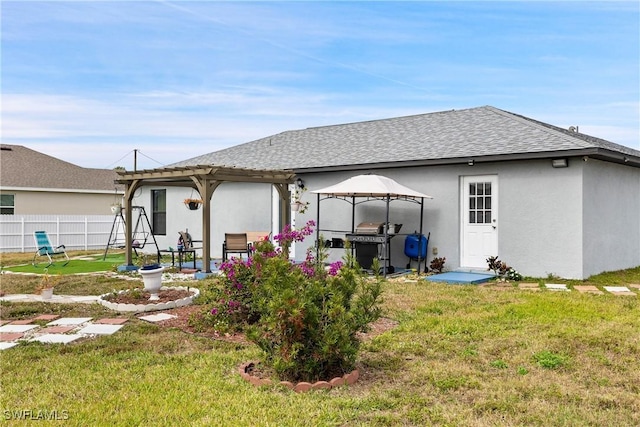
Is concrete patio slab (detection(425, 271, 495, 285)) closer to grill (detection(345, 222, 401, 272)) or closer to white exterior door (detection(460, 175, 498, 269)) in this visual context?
white exterior door (detection(460, 175, 498, 269))

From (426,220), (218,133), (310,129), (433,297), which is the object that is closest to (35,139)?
(218,133)

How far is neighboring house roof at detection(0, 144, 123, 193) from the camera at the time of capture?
70.9 ft

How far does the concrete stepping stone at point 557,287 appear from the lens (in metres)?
8.65

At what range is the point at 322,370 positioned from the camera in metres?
4.04

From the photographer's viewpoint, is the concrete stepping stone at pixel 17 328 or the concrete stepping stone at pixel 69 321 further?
the concrete stepping stone at pixel 69 321

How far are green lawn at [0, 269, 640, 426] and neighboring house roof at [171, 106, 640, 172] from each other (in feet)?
15.8

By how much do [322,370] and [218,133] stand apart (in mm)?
17598

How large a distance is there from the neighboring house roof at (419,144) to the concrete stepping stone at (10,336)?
846cm

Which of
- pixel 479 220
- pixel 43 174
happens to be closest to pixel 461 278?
pixel 479 220

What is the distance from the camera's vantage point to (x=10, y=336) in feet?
18.0

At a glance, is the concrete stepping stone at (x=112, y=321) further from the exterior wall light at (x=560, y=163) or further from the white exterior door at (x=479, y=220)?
the exterior wall light at (x=560, y=163)

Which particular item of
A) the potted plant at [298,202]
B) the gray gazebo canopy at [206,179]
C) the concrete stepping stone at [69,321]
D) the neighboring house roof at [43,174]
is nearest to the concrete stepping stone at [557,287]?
the gray gazebo canopy at [206,179]

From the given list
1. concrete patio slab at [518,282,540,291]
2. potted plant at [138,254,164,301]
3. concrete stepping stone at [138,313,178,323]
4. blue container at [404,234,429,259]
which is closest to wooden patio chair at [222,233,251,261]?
blue container at [404,234,429,259]

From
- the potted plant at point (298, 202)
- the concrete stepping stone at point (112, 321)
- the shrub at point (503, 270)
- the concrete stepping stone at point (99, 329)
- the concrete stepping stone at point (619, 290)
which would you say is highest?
the potted plant at point (298, 202)
